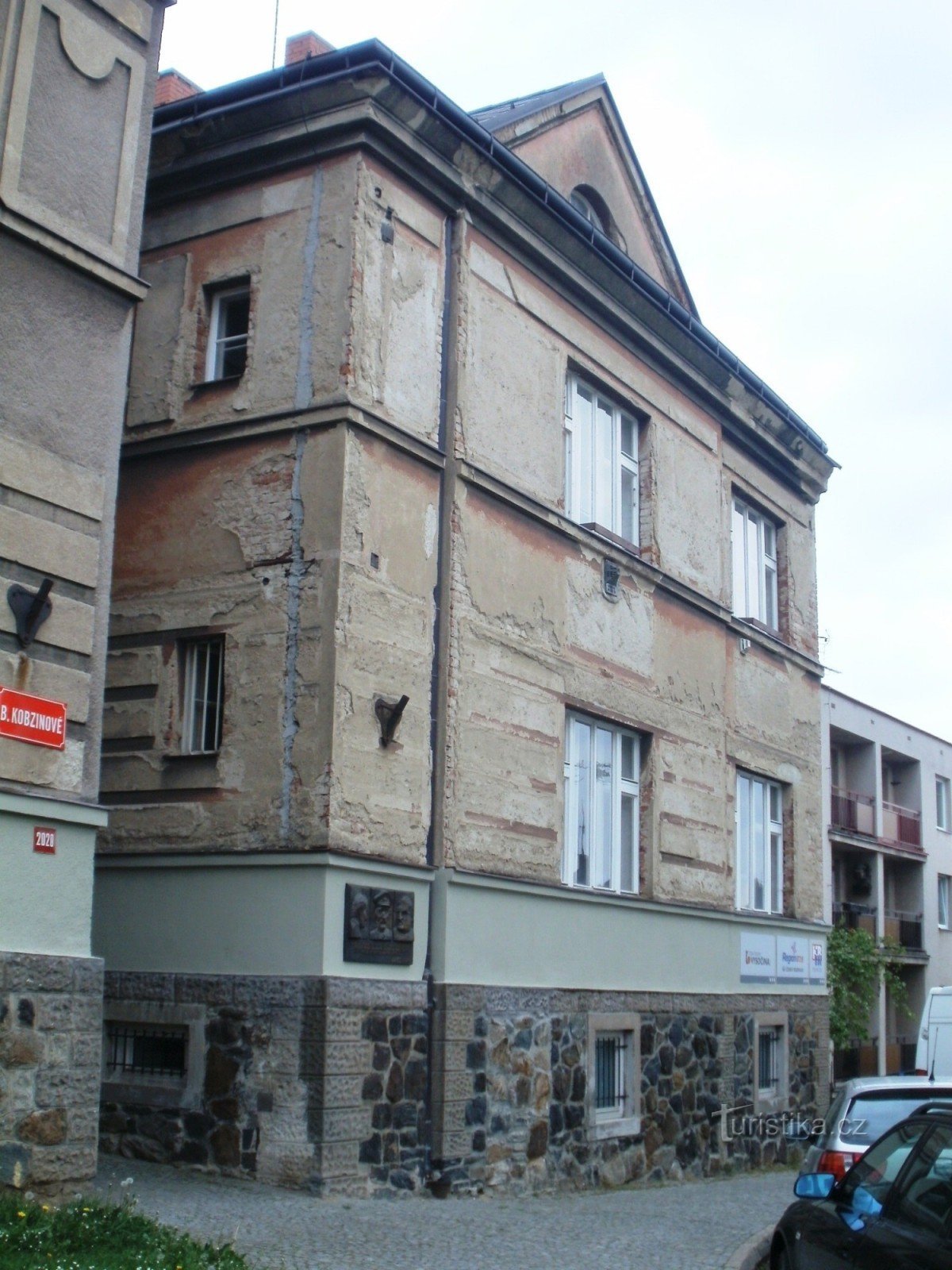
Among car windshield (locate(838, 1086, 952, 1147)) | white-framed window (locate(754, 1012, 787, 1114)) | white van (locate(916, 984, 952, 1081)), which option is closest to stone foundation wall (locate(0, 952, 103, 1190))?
car windshield (locate(838, 1086, 952, 1147))

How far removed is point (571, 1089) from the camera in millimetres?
15203

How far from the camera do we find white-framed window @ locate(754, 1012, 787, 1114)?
19656 millimetres

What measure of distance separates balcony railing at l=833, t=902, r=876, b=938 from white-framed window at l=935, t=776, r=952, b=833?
6262 millimetres

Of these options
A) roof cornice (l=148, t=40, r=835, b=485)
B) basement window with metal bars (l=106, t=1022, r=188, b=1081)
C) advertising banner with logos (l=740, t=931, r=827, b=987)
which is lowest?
basement window with metal bars (l=106, t=1022, r=188, b=1081)

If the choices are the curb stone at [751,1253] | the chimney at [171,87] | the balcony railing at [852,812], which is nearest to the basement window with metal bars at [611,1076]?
the curb stone at [751,1253]

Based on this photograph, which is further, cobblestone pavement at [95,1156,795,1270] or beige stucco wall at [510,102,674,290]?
beige stucco wall at [510,102,674,290]

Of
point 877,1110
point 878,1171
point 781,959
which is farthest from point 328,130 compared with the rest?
point 781,959

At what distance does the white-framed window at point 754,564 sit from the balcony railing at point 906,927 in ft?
→ 78.6

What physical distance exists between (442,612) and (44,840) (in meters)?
5.09

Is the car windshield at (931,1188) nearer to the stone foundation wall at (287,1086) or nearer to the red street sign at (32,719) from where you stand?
the red street sign at (32,719)

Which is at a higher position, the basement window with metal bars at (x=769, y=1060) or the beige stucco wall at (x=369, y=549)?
the beige stucco wall at (x=369, y=549)

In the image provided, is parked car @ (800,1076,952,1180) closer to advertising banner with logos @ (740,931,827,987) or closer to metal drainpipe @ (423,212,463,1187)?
metal drainpipe @ (423,212,463,1187)

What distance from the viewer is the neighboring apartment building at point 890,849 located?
4088cm

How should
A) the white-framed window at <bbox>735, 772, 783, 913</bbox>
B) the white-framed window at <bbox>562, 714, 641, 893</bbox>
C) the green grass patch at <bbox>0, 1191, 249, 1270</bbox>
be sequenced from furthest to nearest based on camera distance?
1. the white-framed window at <bbox>735, 772, 783, 913</bbox>
2. the white-framed window at <bbox>562, 714, 641, 893</bbox>
3. the green grass patch at <bbox>0, 1191, 249, 1270</bbox>
